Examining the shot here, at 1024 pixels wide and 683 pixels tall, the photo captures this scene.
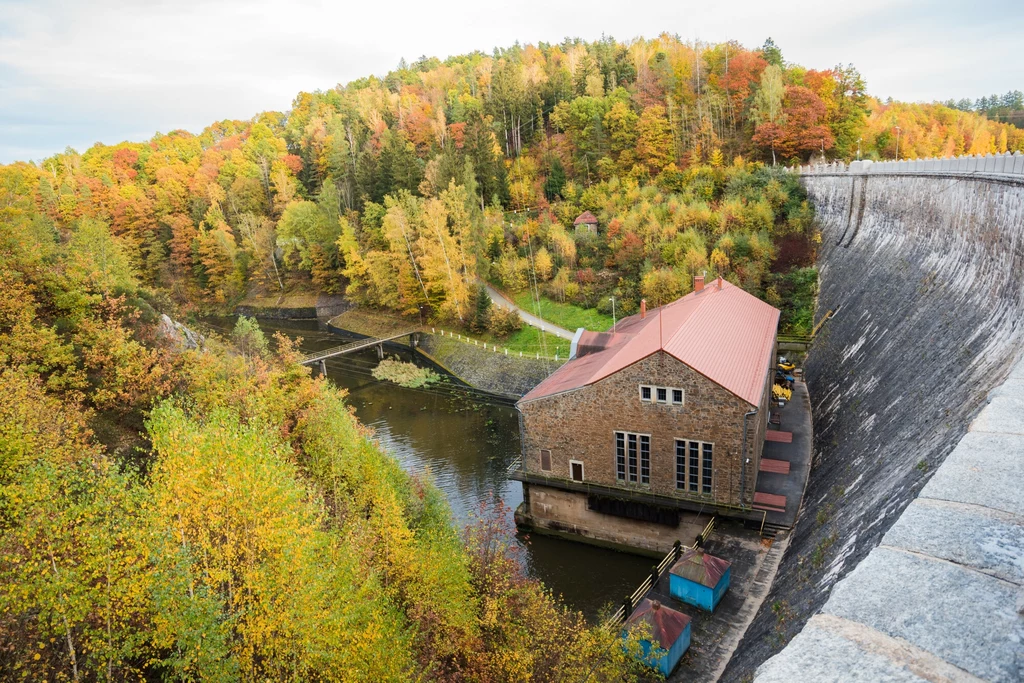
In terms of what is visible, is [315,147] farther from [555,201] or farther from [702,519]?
[702,519]

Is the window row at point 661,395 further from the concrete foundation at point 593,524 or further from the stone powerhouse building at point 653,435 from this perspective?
the concrete foundation at point 593,524

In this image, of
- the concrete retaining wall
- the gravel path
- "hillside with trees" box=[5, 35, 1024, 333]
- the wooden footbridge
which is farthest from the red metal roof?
the wooden footbridge

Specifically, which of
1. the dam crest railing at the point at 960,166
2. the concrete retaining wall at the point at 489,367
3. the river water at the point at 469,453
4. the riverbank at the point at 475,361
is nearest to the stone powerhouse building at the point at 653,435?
the river water at the point at 469,453

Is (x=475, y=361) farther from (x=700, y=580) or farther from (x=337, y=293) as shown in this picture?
(x=700, y=580)

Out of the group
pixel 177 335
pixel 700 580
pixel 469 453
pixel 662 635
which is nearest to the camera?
pixel 662 635

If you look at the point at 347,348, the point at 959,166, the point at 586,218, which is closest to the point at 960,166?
the point at 959,166

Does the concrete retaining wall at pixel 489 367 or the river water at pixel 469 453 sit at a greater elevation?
the concrete retaining wall at pixel 489 367
